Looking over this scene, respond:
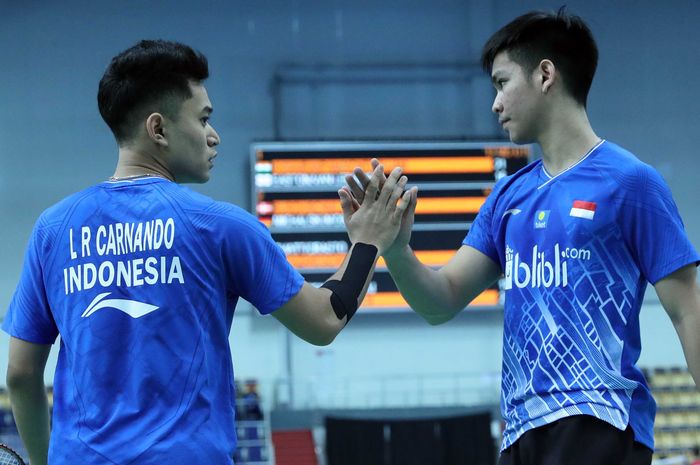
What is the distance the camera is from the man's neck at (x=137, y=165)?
2.36 metres

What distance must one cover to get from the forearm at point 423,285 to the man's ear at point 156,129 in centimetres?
76

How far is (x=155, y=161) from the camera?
7.84 ft

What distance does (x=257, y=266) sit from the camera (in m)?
2.24

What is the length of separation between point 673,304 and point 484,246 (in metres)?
0.61

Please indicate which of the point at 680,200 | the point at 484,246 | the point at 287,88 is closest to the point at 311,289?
the point at 484,246

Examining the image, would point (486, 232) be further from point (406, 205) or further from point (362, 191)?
point (362, 191)

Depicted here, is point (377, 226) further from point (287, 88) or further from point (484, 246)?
point (287, 88)

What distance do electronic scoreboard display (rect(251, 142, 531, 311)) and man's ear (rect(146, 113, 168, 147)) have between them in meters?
9.40

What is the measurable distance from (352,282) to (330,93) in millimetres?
11194

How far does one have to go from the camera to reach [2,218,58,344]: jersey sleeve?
7.66 feet

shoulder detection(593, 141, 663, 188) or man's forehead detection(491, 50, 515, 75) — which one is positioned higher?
man's forehead detection(491, 50, 515, 75)

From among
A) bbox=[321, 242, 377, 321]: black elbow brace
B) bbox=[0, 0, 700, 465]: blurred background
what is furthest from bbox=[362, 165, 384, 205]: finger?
bbox=[0, 0, 700, 465]: blurred background

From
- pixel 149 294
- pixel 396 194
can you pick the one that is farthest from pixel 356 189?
pixel 149 294

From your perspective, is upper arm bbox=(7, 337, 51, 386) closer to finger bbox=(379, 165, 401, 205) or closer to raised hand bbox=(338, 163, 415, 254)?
raised hand bbox=(338, 163, 415, 254)
